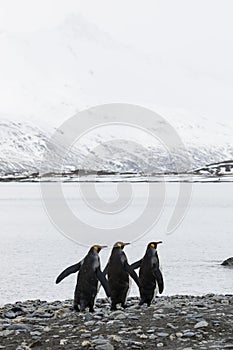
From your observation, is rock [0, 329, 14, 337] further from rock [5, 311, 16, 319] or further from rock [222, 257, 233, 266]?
rock [222, 257, 233, 266]

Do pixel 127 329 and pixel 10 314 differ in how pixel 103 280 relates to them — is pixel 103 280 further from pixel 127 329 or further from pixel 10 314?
pixel 127 329

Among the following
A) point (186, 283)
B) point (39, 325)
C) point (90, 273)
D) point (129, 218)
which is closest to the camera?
point (39, 325)

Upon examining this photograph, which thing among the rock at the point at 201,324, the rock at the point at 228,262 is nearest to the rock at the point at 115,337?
the rock at the point at 201,324

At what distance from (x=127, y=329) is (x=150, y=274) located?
2.97m

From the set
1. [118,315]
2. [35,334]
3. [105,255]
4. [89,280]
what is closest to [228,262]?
[105,255]

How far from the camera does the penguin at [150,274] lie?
1189cm

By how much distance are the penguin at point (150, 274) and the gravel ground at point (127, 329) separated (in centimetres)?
94

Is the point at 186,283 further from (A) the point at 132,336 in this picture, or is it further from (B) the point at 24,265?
(A) the point at 132,336

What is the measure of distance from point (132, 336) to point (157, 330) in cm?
42

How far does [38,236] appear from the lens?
3366 centimetres

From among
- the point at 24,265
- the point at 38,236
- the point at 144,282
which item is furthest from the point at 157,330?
the point at 38,236

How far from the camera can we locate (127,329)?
358 inches

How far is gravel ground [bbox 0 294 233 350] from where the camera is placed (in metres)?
8.43

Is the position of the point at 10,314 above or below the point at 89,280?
below
